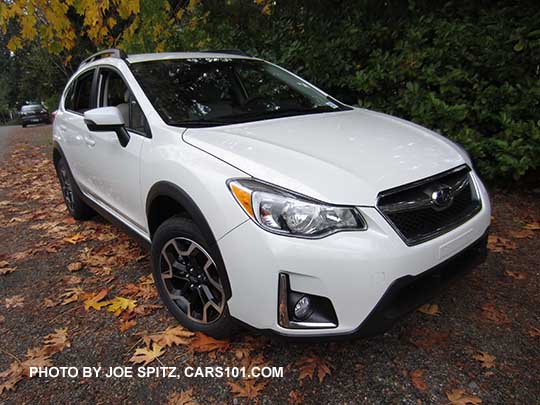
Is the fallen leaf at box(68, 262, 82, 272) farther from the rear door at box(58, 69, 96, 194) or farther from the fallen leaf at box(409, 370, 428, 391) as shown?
the fallen leaf at box(409, 370, 428, 391)

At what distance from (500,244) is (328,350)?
2000mm

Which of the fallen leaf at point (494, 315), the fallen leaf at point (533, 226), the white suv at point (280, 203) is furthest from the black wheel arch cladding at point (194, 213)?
the fallen leaf at point (533, 226)

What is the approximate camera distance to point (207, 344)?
94.3 inches

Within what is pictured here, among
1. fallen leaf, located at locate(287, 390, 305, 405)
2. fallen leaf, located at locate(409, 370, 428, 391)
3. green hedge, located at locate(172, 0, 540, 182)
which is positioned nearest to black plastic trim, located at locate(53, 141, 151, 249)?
fallen leaf, located at locate(287, 390, 305, 405)

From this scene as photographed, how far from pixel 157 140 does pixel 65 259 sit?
1.90m

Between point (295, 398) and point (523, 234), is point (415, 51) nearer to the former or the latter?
point (523, 234)

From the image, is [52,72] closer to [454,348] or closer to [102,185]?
[102,185]

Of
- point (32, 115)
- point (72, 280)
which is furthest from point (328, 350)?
point (32, 115)

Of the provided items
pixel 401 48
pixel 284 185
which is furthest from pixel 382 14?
pixel 284 185

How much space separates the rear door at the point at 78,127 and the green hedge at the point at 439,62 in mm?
2398

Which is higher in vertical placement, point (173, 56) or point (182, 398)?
point (173, 56)

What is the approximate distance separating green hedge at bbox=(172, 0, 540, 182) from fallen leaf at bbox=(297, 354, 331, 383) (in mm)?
2652

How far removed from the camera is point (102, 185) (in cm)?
333

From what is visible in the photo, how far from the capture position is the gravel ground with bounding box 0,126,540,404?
6.80 ft
